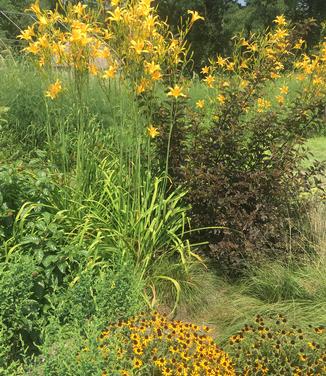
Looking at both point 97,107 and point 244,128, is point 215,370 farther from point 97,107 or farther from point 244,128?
point 97,107

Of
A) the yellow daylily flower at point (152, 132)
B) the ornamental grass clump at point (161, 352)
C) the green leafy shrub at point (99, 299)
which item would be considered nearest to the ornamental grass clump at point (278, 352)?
the ornamental grass clump at point (161, 352)

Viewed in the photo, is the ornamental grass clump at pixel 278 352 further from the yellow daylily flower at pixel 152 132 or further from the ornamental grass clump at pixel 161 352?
the yellow daylily flower at pixel 152 132

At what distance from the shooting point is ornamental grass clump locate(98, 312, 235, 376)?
208 centimetres

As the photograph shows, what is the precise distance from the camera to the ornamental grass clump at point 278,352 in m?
2.26

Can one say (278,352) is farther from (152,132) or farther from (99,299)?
(152,132)

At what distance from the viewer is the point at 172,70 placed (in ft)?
11.0

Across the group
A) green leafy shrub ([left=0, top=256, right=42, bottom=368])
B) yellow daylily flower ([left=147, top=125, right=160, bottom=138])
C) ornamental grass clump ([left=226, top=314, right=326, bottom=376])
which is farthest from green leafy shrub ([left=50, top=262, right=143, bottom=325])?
yellow daylily flower ([left=147, top=125, right=160, bottom=138])

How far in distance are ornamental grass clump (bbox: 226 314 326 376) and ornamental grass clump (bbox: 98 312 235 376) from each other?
4.0 inches

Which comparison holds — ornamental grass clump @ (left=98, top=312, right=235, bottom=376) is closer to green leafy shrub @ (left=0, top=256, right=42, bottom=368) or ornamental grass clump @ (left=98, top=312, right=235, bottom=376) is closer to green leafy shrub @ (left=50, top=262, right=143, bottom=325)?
green leafy shrub @ (left=50, top=262, right=143, bottom=325)

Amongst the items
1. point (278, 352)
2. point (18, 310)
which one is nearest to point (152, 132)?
point (18, 310)

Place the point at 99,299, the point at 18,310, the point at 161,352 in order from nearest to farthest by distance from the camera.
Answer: the point at 161,352 → the point at 18,310 → the point at 99,299

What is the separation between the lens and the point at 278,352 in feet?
7.53

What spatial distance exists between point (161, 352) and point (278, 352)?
565mm

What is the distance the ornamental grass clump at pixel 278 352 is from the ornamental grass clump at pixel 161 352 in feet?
0.33
